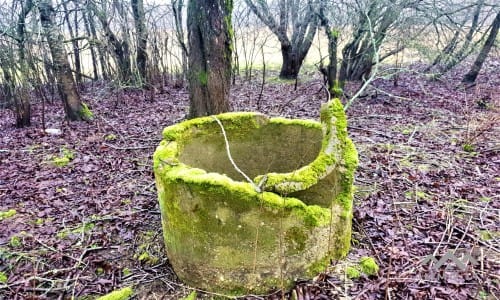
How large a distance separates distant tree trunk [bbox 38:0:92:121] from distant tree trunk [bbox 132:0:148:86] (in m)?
3.35

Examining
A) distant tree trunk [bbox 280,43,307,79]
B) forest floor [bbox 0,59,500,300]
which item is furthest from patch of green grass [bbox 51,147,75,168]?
distant tree trunk [bbox 280,43,307,79]

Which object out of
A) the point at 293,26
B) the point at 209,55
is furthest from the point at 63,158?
the point at 293,26

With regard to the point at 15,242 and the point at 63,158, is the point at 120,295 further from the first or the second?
the point at 63,158

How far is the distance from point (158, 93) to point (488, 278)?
1028cm

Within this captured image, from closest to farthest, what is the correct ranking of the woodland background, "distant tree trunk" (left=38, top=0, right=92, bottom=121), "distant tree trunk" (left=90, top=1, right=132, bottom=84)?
the woodland background → "distant tree trunk" (left=38, top=0, right=92, bottom=121) → "distant tree trunk" (left=90, top=1, right=132, bottom=84)

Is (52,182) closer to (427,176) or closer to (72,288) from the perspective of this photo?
(72,288)

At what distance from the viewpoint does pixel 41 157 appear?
21.4ft

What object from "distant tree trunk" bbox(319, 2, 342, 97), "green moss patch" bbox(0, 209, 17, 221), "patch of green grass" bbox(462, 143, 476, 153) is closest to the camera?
"green moss patch" bbox(0, 209, 17, 221)

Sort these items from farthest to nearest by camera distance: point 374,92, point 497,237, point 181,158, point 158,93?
point 158,93, point 374,92, point 181,158, point 497,237

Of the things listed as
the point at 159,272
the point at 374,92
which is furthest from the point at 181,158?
the point at 374,92

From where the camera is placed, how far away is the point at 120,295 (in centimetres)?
332

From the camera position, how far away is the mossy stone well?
3.03 m

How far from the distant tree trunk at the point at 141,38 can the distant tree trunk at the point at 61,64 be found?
11.0ft

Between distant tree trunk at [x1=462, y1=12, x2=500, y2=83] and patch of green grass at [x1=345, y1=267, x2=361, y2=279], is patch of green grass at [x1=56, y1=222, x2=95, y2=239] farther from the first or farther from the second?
distant tree trunk at [x1=462, y1=12, x2=500, y2=83]
